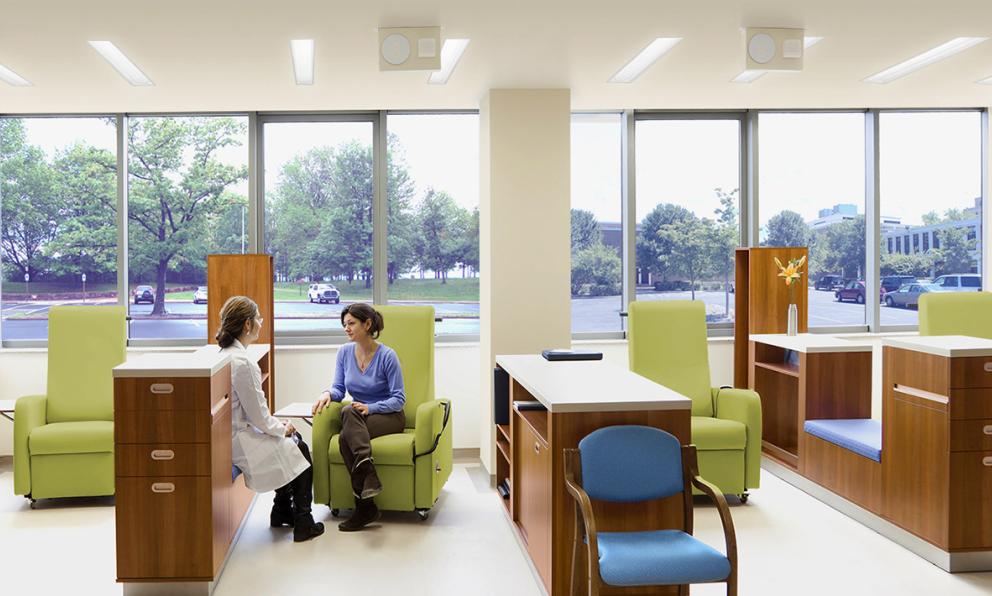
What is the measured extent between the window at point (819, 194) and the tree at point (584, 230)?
1.58 meters

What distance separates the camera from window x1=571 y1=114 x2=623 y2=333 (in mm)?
7641

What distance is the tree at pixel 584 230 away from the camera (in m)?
7.64

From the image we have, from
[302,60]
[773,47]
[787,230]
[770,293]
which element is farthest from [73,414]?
[787,230]

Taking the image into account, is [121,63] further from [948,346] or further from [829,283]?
[829,283]

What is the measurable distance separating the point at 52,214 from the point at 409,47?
4.45m

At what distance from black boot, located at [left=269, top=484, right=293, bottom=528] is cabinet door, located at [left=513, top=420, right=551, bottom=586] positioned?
144 centimetres

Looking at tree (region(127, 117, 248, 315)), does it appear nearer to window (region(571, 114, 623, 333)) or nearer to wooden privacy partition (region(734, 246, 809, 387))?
window (region(571, 114, 623, 333))

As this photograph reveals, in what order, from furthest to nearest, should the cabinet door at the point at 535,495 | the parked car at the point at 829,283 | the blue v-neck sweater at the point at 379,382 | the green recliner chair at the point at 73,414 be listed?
1. the parked car at the point at 829,283
2. the green recliner chair at the point at 73,414
3. the blue v-neck sweater at the point at 379,382
4. the cabinet door at the point at 535,495

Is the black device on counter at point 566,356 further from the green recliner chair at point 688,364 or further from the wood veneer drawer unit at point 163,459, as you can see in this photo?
the wood veneer drawer unit at point 163,459

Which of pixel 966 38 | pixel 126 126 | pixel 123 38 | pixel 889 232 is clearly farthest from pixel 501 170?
pixel 889 232

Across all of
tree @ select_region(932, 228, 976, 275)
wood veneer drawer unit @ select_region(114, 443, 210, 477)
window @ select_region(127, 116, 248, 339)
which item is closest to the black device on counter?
wood veneer drawer unit @ select_region(114, 443, 210, 477)

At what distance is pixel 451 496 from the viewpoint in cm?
580

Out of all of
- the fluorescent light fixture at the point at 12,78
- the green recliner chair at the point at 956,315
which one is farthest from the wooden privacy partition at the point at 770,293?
the fluorescent light fixture at the point at 12,78

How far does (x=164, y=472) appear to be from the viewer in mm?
3832
